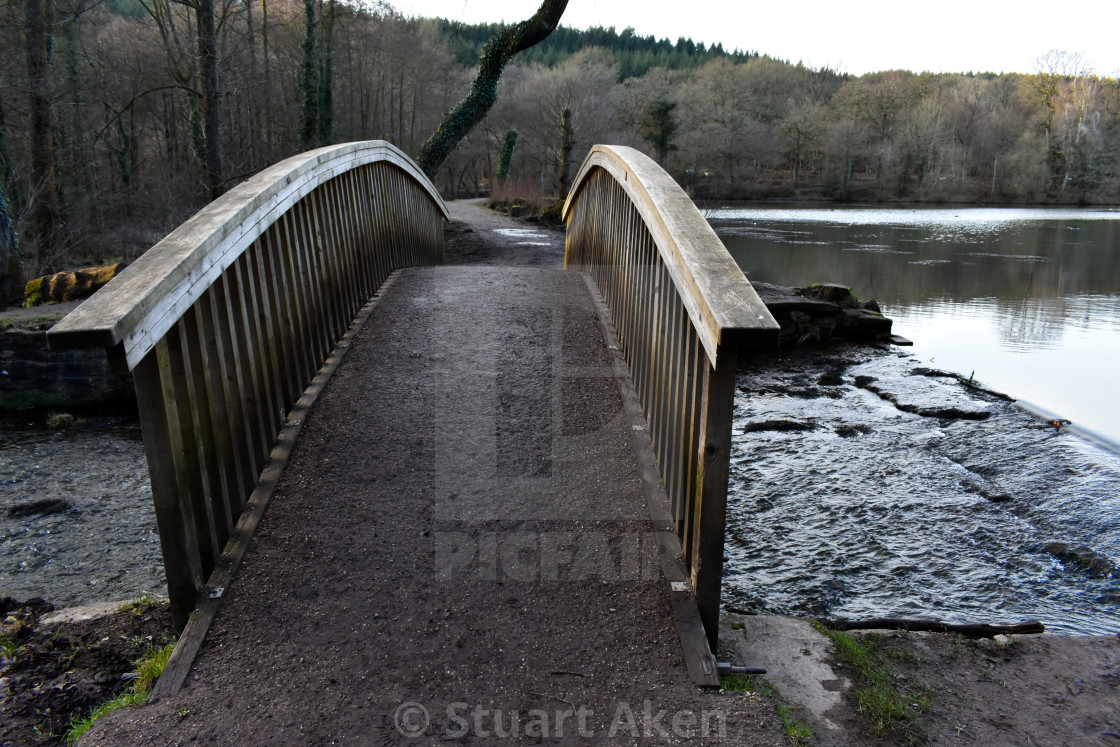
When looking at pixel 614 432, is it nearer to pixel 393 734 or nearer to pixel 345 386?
pixel 345 386

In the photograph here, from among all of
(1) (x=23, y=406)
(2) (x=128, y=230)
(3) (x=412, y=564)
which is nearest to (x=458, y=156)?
(2) (x=128, y=230)

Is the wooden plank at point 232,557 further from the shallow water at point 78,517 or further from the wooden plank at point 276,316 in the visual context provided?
the shallow water at point 78,517

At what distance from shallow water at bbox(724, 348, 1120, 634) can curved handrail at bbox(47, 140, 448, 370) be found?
110 inches

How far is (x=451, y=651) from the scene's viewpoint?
2.47 meters

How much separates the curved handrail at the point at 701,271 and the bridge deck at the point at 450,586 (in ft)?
3.20

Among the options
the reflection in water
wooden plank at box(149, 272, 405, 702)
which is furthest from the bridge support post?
the reflection in water

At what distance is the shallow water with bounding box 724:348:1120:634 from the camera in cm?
392

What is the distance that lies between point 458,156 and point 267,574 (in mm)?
45405

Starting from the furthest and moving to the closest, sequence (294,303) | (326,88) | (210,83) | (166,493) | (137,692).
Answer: (326,88) → (210,83) → (294,303) → (166,493) → (137,692)

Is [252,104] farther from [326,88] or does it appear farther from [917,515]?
[917,515]

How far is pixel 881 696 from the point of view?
8.36 ft

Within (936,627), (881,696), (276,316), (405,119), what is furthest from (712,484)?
(405,119)

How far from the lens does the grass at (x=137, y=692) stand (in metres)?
2.22

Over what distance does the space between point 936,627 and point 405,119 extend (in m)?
45.0
